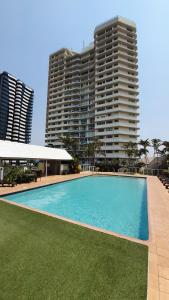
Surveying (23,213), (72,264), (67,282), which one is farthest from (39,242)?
(23,213)

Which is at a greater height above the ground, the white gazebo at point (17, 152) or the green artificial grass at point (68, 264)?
the white gazebo at point (17, 152)

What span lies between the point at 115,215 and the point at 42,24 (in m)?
24.2

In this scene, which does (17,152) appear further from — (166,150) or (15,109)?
(15,109)

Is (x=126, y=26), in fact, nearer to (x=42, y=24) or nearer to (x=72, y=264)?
(x=42, y=24)

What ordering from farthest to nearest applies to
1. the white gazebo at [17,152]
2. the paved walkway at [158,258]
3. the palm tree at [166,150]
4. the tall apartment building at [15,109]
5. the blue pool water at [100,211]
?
the tall apartment building at [15,109] → the palm tree at [166,150] → the white gazebo at [17,152] → the blue pool water at [100,211] → the paved walkway at [158,258]

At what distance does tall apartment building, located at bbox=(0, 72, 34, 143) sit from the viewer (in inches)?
4486

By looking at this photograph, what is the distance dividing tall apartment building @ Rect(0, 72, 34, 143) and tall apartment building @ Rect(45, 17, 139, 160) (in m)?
52.6

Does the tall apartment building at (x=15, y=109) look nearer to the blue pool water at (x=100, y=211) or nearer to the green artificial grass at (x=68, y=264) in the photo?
the blue pool water at (x=100, y=211)

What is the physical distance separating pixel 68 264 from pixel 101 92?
64.0 metres

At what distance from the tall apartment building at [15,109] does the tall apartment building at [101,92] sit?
5261 centimetres

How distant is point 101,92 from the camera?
62938 millimetres

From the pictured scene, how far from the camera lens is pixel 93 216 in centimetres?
988

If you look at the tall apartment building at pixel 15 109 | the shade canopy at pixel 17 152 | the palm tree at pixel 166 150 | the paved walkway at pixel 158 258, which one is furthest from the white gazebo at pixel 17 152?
the tall apartment building at pixel 15 109

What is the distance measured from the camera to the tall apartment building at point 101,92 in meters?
58.4
